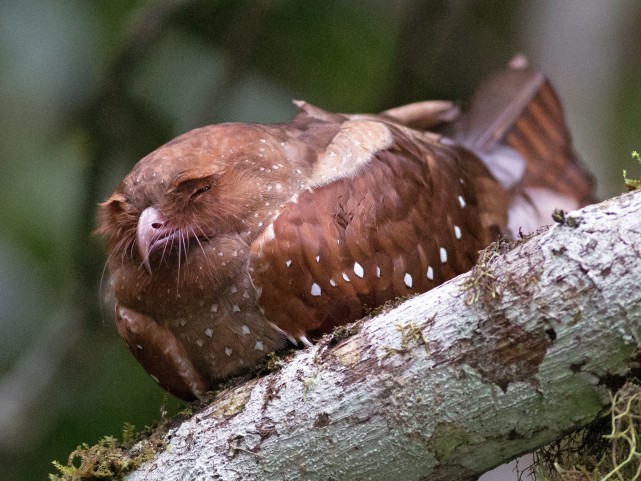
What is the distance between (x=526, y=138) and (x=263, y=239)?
177cm

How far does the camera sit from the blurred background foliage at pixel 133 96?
3.94 meters

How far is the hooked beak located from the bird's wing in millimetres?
276

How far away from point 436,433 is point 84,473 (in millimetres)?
1106

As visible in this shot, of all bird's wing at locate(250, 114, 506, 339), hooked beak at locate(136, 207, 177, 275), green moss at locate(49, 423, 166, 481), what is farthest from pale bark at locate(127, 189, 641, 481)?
hooked beak at locate(136, 207, 177, 275)

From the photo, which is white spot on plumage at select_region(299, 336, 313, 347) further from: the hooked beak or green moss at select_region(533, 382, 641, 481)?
green moss at select_region(533, 382, 641, 481)

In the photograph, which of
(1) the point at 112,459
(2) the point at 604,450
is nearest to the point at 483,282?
(2) the point at 604,450

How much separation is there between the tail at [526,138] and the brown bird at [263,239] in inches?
31.8

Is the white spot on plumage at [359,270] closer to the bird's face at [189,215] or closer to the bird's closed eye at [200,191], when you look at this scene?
the bird's face at [189,215]

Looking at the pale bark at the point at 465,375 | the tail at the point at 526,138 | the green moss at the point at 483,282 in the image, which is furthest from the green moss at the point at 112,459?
the tail at the point at 526,138

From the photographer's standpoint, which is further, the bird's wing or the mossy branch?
the bird's wing

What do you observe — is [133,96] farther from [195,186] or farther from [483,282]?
[483,282]

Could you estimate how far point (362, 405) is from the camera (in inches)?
76.0

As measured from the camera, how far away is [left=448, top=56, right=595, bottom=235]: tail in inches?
145

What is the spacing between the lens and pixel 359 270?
2.55 metres
